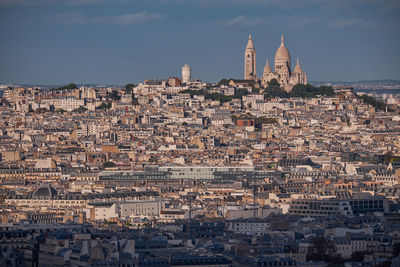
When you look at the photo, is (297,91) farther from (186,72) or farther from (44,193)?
(44,193)

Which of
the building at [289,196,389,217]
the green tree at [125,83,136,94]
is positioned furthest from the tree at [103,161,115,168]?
the green tree at [125,83,136,94]

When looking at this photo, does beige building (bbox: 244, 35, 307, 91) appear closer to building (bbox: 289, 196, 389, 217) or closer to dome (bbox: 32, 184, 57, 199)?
dome (bbox: 32, 184, 57, 199)

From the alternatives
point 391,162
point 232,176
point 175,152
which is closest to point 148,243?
point 232,176

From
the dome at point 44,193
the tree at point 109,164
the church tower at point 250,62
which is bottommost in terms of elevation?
the dome at point 44,193

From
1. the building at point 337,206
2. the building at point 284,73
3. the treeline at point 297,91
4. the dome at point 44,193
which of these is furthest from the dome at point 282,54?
the building at point 337,206

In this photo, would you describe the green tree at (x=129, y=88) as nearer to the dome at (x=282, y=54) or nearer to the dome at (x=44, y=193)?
the dome at (x=282, y=54)

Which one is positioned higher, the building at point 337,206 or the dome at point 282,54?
the dome at point 282,54
